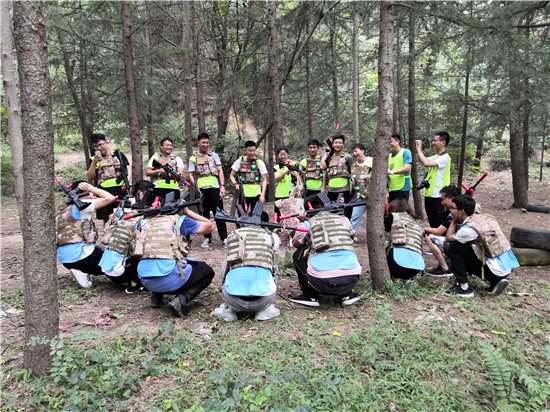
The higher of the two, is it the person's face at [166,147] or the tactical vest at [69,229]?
the person's face at [166,147]

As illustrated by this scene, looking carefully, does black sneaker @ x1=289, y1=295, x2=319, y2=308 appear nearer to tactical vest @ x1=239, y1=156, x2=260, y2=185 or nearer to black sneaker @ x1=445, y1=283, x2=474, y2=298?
black sneaker @ x1=445, y1=283, x2=474, y2=298

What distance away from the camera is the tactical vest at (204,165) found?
756cm

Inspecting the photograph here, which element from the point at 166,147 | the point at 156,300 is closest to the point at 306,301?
the point at 156,300

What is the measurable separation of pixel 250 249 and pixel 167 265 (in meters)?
1.04

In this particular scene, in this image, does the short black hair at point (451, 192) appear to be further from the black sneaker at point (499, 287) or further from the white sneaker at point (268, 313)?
the white sneaker at point (268, 313)

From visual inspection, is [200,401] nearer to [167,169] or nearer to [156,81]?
[167,169]

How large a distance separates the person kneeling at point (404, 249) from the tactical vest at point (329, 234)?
0.91 meters

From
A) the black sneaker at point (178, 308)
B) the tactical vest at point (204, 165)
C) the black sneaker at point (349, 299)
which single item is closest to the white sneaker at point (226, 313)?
the black sneaker at point (178, 308)

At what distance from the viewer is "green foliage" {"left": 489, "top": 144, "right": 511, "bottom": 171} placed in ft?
68.1

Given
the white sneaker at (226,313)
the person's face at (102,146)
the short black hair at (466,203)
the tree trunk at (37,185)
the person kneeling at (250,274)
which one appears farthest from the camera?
the person's face at (102,146)

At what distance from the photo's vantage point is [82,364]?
3096 mm

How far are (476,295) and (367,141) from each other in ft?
51.0

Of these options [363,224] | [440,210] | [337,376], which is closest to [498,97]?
[363,224]

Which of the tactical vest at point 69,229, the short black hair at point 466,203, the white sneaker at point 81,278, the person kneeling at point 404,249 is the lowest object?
the white sneaker at point 81,278
